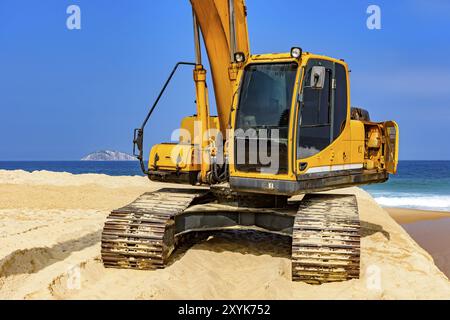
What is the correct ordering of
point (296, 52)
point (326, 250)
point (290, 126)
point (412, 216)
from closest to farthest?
point (326, 250)
point (290, 126)
point (296, 52)
point (412, 216)

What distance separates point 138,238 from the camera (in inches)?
288

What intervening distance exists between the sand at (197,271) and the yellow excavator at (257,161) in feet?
1.21

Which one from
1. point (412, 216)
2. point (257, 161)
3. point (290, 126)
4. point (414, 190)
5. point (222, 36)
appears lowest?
point (414, 190)

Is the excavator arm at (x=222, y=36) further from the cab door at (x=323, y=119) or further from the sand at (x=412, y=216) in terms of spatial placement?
the sand at (x=412, y=216)

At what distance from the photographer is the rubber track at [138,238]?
23.8 ft

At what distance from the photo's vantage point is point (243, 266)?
7.98m

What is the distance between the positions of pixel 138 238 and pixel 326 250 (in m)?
2.57

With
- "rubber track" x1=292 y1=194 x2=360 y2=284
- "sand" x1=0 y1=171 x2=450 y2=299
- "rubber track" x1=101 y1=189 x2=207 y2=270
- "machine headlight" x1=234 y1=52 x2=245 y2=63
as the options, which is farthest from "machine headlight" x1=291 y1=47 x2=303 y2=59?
"sand" x1=0 y1=171 x2=450 y2=299

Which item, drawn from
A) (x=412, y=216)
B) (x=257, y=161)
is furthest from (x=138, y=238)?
(x=412, y=216)

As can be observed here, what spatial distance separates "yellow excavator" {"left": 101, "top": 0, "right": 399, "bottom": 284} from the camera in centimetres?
704

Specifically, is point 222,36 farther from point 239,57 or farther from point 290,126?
point 290,126

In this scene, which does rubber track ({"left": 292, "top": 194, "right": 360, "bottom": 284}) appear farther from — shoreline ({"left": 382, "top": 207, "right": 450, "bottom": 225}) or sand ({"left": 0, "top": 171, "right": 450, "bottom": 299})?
shoreline ({"left": 382, "top": 207, "right": 450, "bottom": 225})

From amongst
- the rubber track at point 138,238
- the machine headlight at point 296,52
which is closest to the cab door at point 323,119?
the machine headlight at point 296,52

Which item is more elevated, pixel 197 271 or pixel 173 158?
pixel 173 158
